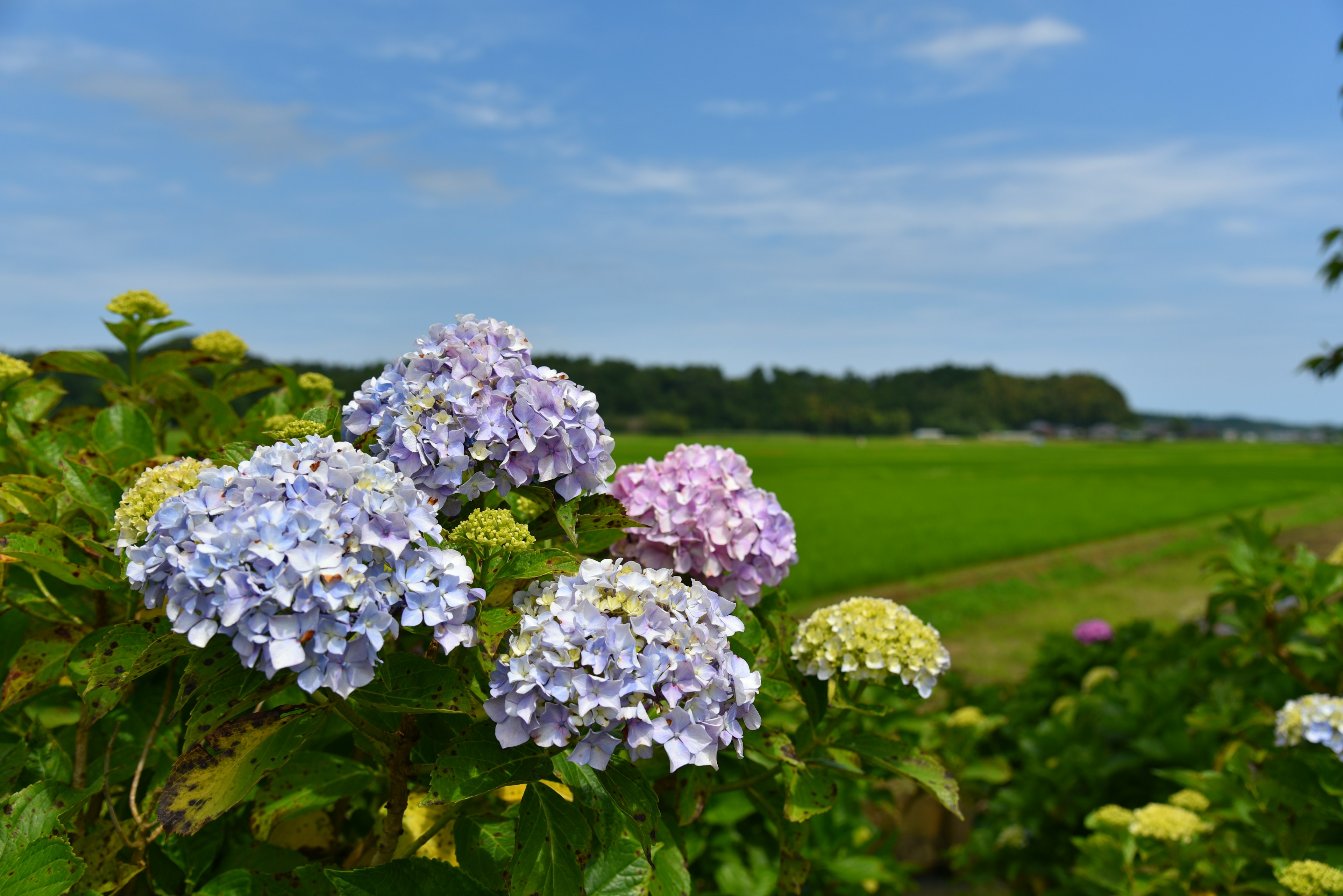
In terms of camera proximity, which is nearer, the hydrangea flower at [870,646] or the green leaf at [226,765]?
the green leaf at [226,765]

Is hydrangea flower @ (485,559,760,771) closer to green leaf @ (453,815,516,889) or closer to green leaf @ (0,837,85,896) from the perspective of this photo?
green leaf @ (453,815,516,889)

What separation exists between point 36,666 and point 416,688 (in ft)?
2.82

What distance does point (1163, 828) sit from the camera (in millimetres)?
2873

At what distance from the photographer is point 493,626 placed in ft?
3.91

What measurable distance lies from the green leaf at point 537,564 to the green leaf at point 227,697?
33cm

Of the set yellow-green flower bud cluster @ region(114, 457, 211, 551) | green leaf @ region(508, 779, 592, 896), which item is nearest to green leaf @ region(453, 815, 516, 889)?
green leaf @ region(508, 779, 592, 896)

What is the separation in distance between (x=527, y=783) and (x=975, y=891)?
4032 millimetres

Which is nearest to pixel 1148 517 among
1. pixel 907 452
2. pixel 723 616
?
pixel 723 616

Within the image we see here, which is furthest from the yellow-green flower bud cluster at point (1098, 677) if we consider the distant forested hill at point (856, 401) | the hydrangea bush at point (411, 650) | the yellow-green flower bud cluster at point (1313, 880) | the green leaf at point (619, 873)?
the distant forested hill at point (856, 401)

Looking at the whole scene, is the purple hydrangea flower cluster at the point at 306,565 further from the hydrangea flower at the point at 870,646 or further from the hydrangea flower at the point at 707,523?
the hydrangea flower at the point at 870,646

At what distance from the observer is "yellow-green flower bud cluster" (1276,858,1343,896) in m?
2.13

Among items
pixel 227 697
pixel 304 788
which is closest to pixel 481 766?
pixel 227 697

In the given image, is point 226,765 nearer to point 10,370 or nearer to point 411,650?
point 411,650

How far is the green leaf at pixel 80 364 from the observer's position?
6.93 ft
